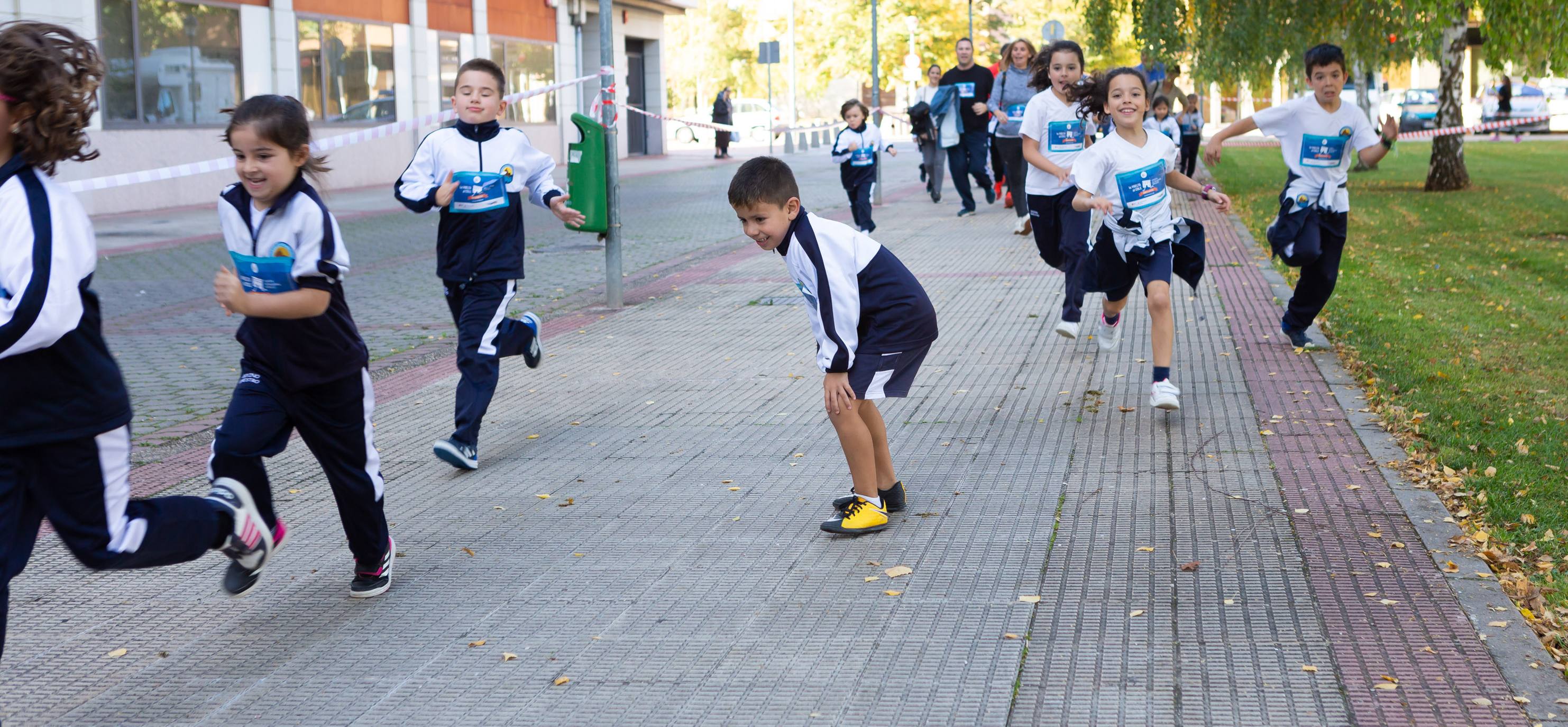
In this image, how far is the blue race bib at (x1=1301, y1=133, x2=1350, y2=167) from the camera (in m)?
8.07

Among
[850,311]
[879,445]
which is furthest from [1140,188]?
[850,311]

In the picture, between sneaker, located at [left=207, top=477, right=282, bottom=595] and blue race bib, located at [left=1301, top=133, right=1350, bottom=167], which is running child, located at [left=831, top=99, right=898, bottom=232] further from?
sneaker, located at [left=207, top=477, right=282, bottom=595]

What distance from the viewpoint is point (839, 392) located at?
15.9 feet

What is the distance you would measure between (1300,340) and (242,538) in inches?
245

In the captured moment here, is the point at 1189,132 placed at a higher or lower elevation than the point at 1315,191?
higher

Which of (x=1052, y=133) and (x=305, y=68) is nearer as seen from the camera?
(x=1052, y=133)

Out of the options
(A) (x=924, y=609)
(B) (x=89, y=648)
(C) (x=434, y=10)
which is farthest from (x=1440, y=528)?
(C) (x=434, y=10)

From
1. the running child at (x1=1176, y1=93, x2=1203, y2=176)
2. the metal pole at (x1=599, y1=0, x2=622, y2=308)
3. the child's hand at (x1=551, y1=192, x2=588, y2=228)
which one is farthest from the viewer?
the running child at (x1=1176, y1=93, x2=1203, y2=176)

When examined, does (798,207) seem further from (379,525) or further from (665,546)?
(379,525)

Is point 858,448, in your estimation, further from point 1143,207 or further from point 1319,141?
point 1319,141

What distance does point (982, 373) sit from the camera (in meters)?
7.78

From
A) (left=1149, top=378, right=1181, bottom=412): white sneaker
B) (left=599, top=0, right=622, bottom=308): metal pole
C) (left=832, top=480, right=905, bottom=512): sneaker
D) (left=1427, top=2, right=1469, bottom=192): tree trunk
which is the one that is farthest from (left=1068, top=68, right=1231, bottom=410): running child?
(left=1427, top=2, right=1469, bottom=192): tree trunk

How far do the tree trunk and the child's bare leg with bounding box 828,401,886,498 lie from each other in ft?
52.9

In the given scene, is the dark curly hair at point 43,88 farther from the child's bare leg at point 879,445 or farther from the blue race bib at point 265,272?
the child's bare leg at point 879,445
